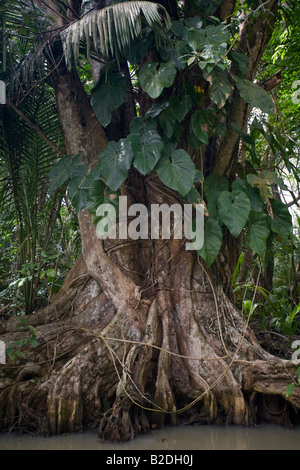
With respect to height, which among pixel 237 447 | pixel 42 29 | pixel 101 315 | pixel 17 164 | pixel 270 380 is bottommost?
pixel 237 447

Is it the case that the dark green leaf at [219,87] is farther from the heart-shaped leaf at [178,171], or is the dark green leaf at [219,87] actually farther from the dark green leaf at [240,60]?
the heart-shaped leaf at [178,171]

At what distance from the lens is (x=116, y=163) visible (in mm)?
2340

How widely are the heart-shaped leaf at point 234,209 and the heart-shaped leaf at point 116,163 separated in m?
0.56

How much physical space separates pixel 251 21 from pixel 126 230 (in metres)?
1.61

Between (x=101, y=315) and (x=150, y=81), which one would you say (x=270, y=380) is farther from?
(x=150, y=81)

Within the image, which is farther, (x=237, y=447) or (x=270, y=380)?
(x=270, y=380)

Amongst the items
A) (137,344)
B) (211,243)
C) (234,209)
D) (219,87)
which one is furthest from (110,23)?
(137,344)

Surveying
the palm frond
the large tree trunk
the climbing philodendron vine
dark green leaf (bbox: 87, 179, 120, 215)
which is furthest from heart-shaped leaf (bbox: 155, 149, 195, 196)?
the palm frond

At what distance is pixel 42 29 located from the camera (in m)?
2.78

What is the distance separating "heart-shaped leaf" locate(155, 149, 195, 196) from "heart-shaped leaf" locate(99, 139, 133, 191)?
179 mm

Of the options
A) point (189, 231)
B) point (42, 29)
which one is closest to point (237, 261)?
point (189, 231)

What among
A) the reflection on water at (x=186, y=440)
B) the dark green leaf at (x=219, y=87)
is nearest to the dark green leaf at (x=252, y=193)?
the dark green leaf at (x=219, y=87)

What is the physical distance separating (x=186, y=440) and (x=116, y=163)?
57.5 inches

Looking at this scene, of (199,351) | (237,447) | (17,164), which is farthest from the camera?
(17,164)
